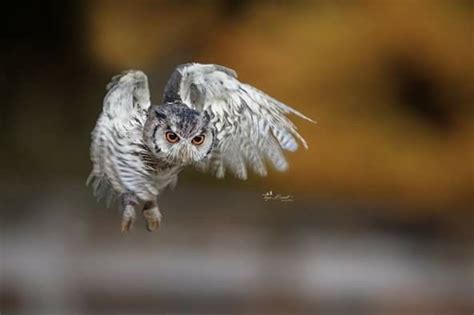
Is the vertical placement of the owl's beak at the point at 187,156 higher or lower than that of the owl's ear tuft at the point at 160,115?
lower

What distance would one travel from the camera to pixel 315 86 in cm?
85

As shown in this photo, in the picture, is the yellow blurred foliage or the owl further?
the yellow blurred foliage

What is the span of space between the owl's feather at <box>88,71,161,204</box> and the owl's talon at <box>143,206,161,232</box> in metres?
0.01

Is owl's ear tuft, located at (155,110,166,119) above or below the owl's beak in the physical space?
above

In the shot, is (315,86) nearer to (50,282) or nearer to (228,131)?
(228,131)

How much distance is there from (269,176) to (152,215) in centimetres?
4

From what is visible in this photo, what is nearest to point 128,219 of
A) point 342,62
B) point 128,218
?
point 128,218

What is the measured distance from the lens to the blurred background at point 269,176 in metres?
0.74

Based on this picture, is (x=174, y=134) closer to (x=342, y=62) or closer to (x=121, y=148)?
(x=121, y=148)

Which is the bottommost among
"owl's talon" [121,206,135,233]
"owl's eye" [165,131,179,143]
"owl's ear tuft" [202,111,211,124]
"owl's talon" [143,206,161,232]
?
"owl's talon" [121,206,135,233]

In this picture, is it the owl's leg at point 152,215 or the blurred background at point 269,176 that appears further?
the blurred background at point 269,176

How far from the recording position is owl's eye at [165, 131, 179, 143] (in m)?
0.28

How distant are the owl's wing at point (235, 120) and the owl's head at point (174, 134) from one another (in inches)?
0.5

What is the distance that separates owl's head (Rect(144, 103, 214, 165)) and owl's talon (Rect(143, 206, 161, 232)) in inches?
1.1
